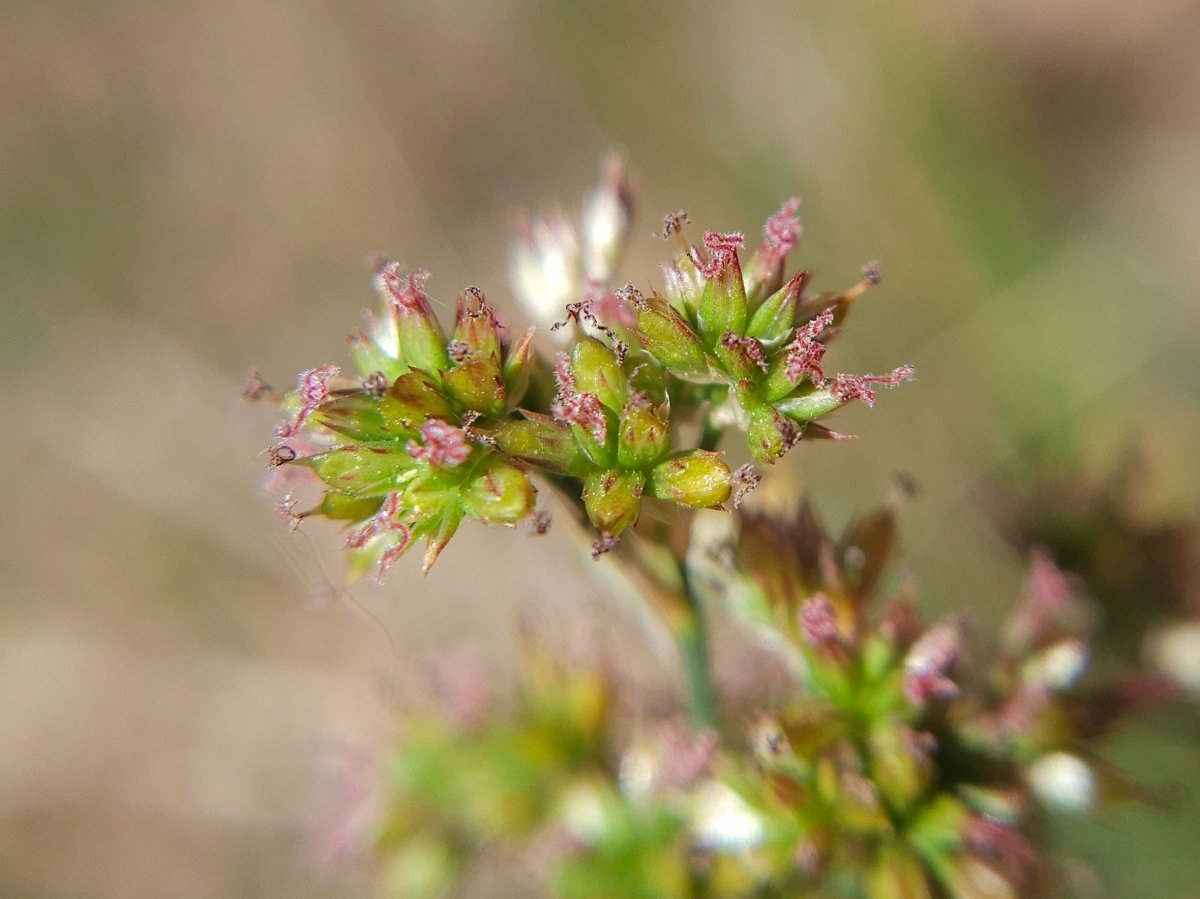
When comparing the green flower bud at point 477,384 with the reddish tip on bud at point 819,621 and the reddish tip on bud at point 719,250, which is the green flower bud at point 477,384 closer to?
the reddish tip on bud at point 719,250

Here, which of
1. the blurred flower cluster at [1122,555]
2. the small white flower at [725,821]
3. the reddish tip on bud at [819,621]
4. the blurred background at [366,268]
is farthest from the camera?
the blurred background at [366,268]

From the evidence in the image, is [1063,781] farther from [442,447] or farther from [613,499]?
[442,447]

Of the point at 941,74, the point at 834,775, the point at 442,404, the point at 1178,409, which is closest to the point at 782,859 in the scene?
the point at 834,775

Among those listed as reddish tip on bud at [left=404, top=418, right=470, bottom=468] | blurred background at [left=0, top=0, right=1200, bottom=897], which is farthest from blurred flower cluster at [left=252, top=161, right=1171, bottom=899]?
blurred background at [left=0, top=0, right=1200, bottom=897]

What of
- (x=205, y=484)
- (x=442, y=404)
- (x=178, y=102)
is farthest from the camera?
(x=178, y=102)

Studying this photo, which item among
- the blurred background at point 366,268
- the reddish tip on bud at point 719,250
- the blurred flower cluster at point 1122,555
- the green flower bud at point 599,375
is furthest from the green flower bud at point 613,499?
the blurred background at point 366,268

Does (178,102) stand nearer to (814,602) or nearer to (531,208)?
(531,208)

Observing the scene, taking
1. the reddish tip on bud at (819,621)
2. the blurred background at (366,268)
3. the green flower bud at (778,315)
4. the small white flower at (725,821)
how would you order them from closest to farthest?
the green flower bud at (778,315) → the reddish tip on bud at (819,621) → the small white flower at (725,821) → the blurred background at (366,268)

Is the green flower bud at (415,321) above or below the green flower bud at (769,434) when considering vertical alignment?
above
